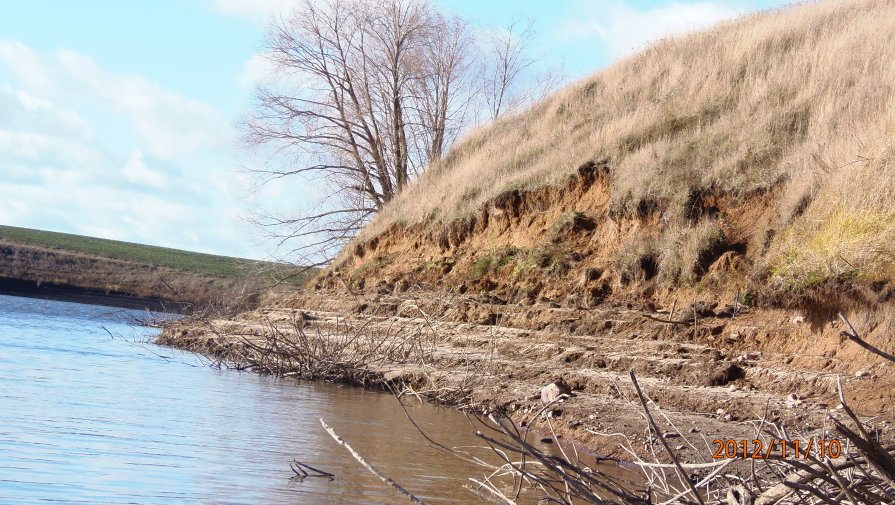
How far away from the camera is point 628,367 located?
10.1 metres

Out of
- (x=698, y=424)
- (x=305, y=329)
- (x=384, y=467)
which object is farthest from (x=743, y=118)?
(x=384, y=467)

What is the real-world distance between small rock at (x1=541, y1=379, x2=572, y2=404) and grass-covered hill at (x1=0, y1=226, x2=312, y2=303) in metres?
30.8

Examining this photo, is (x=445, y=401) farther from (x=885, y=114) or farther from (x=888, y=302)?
(x=885, y=114)

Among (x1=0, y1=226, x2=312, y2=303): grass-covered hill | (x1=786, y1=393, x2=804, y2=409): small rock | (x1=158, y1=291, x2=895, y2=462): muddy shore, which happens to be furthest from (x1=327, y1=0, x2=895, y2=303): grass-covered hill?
(x1=0, y1=226, x2=312, y2=303): grass-covered hill

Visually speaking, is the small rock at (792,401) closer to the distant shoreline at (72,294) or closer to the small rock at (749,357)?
the small rock at (749,357)

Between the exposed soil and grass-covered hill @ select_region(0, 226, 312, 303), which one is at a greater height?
grass-covered hill @ select_region(0, 226, 312, 303)

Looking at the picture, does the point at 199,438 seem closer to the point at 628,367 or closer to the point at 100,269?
the point at 628,367

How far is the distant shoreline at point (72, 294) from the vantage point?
4216 centimetres

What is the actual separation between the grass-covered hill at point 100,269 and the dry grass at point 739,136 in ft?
74.9

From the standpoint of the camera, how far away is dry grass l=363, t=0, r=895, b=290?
10.1m

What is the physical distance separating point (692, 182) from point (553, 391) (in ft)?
15.2
